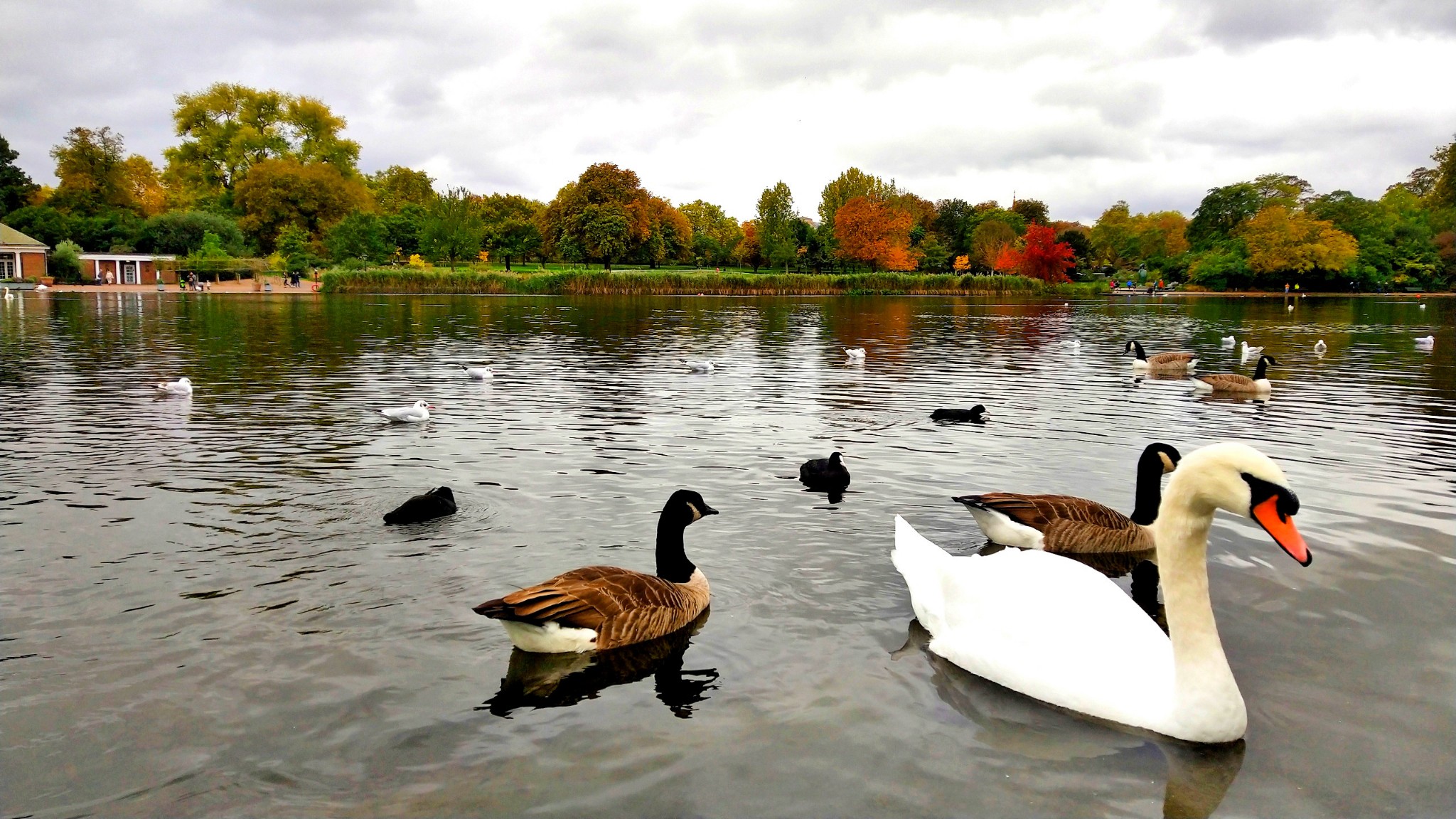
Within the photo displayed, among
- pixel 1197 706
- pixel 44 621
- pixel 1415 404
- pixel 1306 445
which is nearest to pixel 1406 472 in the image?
pixel 1306 445

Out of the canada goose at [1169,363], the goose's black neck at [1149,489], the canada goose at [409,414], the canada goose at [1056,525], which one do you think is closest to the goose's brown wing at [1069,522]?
the canada goose at [1056,525]

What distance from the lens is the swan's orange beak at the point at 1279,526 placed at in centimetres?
457

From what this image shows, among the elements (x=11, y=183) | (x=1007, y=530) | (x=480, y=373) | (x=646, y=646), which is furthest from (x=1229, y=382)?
(x=11, y=183)

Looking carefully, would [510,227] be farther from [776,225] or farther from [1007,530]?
[1007,530]

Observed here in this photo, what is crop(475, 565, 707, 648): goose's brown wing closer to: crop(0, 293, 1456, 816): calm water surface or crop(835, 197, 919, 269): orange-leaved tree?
crop(0, 293, 1456, 816): calm water surface

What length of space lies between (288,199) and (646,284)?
5124cm

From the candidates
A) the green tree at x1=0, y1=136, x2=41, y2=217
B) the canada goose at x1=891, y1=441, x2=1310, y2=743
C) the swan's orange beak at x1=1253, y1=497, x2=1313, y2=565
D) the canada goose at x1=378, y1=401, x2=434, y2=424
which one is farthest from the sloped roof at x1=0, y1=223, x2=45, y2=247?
the swan's orange beak at x1=1253, y1=497, x2=1313, y2=565

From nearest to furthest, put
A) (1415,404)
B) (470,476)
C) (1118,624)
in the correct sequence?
(1118,624)
(470,476)
(1415,404)

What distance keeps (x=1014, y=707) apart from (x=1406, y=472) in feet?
32.7

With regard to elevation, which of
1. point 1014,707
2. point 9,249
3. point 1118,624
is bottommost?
point 1014,707

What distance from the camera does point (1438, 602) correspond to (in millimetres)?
7508

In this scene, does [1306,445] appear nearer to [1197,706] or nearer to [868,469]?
[868,469]

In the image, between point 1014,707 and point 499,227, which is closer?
point 1014,707

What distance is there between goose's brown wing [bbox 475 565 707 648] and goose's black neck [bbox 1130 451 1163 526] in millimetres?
5091
